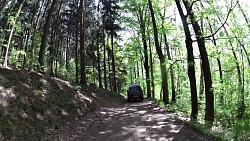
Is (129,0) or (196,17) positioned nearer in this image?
(196,17)

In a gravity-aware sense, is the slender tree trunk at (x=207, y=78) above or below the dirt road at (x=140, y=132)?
above

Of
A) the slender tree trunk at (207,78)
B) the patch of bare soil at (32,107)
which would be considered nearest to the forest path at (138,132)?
the patch of bare soil at (32,107)

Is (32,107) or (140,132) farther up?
(32,107)

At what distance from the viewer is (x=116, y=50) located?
146 ft

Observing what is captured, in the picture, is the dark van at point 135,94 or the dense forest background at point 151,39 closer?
the dense forest background at point 151,39

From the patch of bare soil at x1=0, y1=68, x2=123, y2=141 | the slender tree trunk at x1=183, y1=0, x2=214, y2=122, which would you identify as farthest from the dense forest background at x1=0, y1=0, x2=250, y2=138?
the patch of bare soil at x1=0, y1=68, x2=123, y2=141

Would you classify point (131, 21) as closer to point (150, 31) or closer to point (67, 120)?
point (150, 31)

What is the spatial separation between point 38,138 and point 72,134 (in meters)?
1.64

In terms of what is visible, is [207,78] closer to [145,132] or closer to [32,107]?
[145,132]

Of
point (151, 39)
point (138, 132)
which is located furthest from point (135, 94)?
point (138, 132)

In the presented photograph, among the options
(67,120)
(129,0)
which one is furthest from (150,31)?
(67,120)

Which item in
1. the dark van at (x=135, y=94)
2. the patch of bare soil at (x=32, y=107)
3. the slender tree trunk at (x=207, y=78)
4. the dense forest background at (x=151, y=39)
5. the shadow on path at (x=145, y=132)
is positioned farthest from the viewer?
the dark van at (x=135, y=94)

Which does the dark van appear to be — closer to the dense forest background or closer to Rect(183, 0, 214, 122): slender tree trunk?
the dense forest background

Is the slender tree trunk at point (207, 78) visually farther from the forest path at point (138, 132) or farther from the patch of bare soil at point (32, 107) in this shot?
the patch of bare soil at point (32, 107)
